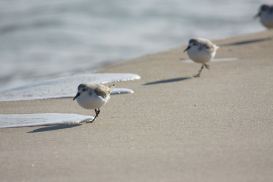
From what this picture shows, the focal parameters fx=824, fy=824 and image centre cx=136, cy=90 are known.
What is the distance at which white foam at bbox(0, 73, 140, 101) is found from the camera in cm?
1184

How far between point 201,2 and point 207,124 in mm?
20179

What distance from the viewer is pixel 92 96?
32.2ft

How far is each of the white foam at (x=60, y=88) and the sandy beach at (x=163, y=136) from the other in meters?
0.31

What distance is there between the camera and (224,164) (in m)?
7.39

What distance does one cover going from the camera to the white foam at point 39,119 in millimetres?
9867

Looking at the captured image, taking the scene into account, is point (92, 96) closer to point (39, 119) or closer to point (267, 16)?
point (39, 119)

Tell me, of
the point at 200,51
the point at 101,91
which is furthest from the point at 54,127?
the point at 200,51

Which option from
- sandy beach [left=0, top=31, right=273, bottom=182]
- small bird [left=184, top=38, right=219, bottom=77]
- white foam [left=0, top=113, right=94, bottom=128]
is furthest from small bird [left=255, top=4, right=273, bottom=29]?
white foam [left=0, top=113, right=94, bottom=128]

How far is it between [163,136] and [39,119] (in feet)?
6.77

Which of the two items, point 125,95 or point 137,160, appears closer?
point 137,160

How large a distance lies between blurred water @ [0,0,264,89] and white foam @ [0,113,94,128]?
598 cm

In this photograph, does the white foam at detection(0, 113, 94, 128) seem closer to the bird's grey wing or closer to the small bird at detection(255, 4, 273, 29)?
the bird's grey wing

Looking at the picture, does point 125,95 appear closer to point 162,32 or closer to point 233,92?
point 233,92

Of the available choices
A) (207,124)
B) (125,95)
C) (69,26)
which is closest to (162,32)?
(69,26)
